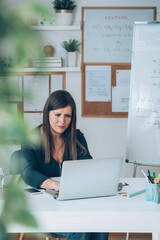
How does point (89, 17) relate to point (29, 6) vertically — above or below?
above

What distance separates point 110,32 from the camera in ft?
11.1

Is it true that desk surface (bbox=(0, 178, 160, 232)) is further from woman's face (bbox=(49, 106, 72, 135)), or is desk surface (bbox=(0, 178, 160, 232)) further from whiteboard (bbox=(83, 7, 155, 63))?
whiteboard (bbox=(83, 7, 155, 63))

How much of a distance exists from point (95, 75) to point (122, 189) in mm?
1782

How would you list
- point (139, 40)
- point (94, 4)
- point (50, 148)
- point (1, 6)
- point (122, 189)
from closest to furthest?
point (1, 6) < point (122, 189) < point (50, 148) < point (139, 40) < point (94, 4)

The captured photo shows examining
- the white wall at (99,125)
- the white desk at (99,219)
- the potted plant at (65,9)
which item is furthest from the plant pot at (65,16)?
the white desk at (99,219)

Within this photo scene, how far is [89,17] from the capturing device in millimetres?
3385

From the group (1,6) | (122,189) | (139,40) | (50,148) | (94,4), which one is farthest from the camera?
(94,4)

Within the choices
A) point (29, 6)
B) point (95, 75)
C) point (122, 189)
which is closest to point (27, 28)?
point (29, 6)

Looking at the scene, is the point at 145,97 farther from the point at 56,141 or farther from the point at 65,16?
the point at 65,16

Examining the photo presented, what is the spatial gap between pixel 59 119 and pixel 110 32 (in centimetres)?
152

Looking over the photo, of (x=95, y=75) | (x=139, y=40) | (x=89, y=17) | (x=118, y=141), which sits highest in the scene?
(x=89, y=17)

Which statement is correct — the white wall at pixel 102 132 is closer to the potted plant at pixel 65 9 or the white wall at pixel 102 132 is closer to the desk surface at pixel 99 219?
the potted plant at pixel 65 9

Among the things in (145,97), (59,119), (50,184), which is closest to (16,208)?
(50,184)

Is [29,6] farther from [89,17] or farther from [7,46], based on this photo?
[89,17]
